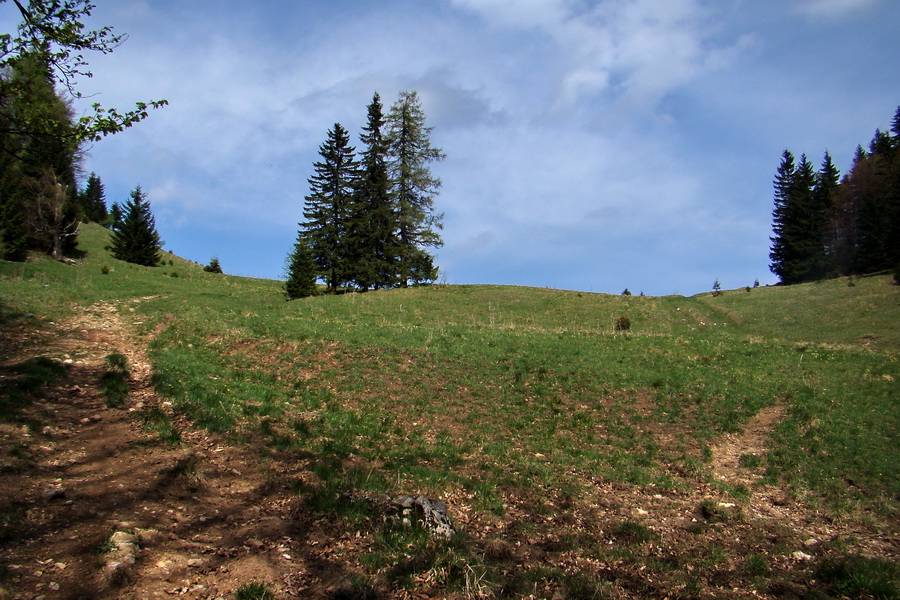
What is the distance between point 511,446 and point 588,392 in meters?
4.76

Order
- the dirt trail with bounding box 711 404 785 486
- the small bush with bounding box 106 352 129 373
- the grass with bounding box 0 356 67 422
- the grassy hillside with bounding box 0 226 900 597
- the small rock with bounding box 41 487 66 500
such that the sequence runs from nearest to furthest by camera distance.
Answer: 1. the small rock with bounding box 41 487 66 500
2. the grass with bounding box 0 356 67 422
3. the grassy hillside with bounding box 0 226 900 597
4. the dirt trail with bounding box 711 404 785 486
5. the small bush with bounding box 106 352 129 373

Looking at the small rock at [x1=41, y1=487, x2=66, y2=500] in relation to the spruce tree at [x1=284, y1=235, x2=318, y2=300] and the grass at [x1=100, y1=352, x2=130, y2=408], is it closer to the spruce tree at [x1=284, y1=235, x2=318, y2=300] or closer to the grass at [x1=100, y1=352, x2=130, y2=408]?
the grass at [x1=100, y1=352, x2=130, y2=408]

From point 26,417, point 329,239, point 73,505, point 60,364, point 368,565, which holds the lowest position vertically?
point 368,565

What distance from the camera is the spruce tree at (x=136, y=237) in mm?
46281

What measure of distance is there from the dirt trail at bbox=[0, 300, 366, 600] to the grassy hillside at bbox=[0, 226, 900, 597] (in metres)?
0.69

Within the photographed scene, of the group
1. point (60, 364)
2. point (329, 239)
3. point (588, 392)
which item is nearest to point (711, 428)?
point (588, 392)

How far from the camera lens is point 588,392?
14875 millimetres

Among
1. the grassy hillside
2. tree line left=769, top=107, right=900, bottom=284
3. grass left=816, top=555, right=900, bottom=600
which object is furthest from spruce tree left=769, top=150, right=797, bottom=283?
grass left=816, top=555, right=900, bottom=600

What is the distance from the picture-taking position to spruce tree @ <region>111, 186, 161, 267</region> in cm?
4628

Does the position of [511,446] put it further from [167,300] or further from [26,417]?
[167,300]

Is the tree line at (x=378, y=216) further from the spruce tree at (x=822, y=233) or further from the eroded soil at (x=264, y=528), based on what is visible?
the spruce tree at (x=822, y=233)

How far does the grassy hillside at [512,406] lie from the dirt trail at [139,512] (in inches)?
27.1

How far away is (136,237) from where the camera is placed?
154 feet

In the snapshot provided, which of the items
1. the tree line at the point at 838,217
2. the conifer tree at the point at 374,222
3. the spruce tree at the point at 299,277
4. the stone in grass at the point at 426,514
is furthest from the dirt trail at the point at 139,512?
the tree line at the point at 838,217
